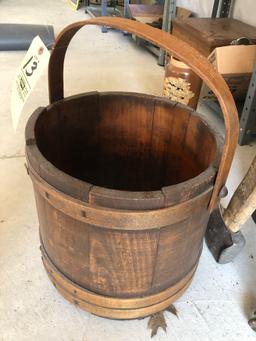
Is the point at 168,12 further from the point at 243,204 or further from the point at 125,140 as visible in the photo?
the point at 243,204

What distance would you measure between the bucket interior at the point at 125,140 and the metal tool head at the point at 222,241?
21 centimetres

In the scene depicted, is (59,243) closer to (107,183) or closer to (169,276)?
(169,276)

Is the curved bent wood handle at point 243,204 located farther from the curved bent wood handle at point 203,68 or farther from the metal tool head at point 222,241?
the curved bent wood handle at point 203,68

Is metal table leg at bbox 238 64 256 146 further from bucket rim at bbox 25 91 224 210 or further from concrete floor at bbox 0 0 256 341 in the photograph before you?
bucket rim at bbox 25 91 224 210

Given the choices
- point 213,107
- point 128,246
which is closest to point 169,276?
point 128,246

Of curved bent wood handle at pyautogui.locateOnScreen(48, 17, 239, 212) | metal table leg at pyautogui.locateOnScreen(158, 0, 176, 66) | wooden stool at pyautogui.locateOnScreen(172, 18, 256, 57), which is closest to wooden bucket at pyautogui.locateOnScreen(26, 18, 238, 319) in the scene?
curved bent wood handle at pyautogui.locateOnScreen(48, 17, 239, 212)

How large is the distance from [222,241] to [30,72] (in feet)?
2.68

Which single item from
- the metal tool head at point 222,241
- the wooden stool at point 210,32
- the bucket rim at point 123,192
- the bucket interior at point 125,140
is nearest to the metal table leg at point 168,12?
the wooden stool at point 210,32

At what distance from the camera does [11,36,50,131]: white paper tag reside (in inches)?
32.2

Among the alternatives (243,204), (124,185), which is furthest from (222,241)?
(124,185)

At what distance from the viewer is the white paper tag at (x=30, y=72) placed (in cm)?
82

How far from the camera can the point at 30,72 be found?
85 centimetres

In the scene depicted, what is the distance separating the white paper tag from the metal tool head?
0.74m

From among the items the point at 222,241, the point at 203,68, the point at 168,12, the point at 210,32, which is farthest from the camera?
the point at 168,12
